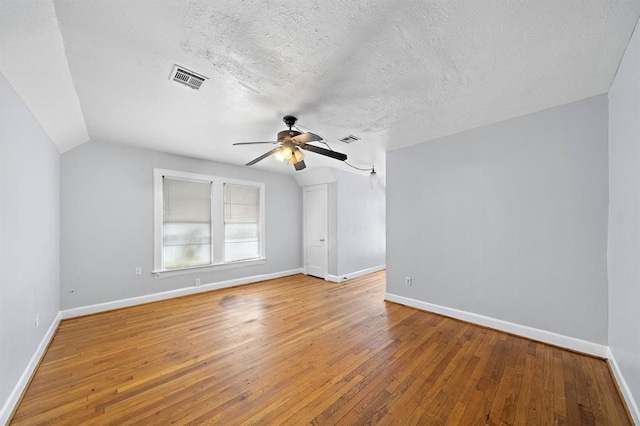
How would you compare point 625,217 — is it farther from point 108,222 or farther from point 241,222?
point 108,222

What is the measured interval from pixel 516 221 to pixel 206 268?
16.0 ft

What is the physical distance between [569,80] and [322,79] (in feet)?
7.06

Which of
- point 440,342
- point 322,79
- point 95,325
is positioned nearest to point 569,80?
point 322,79

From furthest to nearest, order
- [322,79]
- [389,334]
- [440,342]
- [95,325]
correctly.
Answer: [95,325]
[389,334]
[440,342]
[322,79]

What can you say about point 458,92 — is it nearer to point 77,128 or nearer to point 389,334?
point 389,334

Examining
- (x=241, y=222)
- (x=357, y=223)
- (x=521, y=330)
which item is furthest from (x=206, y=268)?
(x=521, y=330)

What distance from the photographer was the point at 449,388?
1969 mm

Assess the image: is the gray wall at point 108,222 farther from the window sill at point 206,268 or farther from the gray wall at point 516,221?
the gray wall at point 516,221

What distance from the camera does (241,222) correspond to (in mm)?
5262

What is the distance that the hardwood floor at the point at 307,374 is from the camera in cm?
170

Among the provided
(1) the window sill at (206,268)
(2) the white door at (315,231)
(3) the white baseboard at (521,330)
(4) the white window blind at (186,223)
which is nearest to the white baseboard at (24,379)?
(1) the window sill at (206,268)

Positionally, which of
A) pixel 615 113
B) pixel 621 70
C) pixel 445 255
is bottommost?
pixel 445 255

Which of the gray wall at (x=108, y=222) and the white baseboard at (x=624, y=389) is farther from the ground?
the gray wall at (x=108, y=222)

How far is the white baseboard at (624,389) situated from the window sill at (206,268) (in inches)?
200
